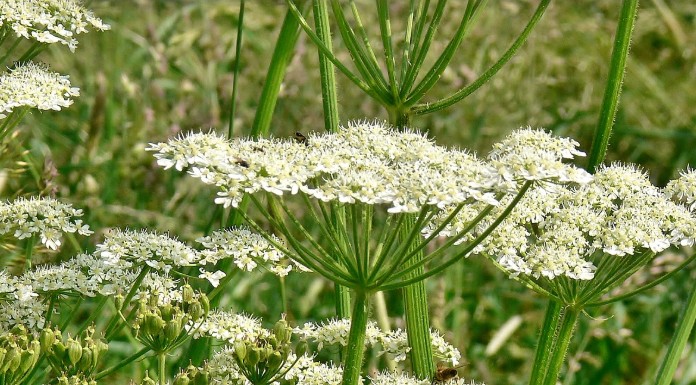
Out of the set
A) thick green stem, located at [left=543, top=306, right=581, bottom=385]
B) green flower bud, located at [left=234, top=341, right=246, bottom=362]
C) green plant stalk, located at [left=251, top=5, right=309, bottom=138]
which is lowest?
green flower bud, located at [left=234, top=341, right=246, bottom=362]

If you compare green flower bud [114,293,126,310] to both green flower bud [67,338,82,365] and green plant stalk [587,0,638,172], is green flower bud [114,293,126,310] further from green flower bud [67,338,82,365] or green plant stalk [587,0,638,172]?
green plant stalk [587,0,638,172]

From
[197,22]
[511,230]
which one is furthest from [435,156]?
[197,22]

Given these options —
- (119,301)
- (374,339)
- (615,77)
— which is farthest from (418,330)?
(615,77)

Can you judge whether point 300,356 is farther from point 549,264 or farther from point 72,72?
point 72,72

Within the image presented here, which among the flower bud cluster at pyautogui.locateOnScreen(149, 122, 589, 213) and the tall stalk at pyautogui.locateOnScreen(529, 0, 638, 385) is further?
the tall stalk at pyautogui.locateOnScreen(529, 0, 638, 385)

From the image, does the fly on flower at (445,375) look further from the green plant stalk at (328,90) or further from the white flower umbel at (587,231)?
the green plant stalk at (328,90)

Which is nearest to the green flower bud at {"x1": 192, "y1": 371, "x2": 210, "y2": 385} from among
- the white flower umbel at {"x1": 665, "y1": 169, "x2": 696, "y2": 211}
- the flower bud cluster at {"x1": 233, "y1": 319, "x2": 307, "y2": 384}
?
the flower bud cluster at {"x1": 233, "y1": 319, "x2": 307, "y2": 384}
